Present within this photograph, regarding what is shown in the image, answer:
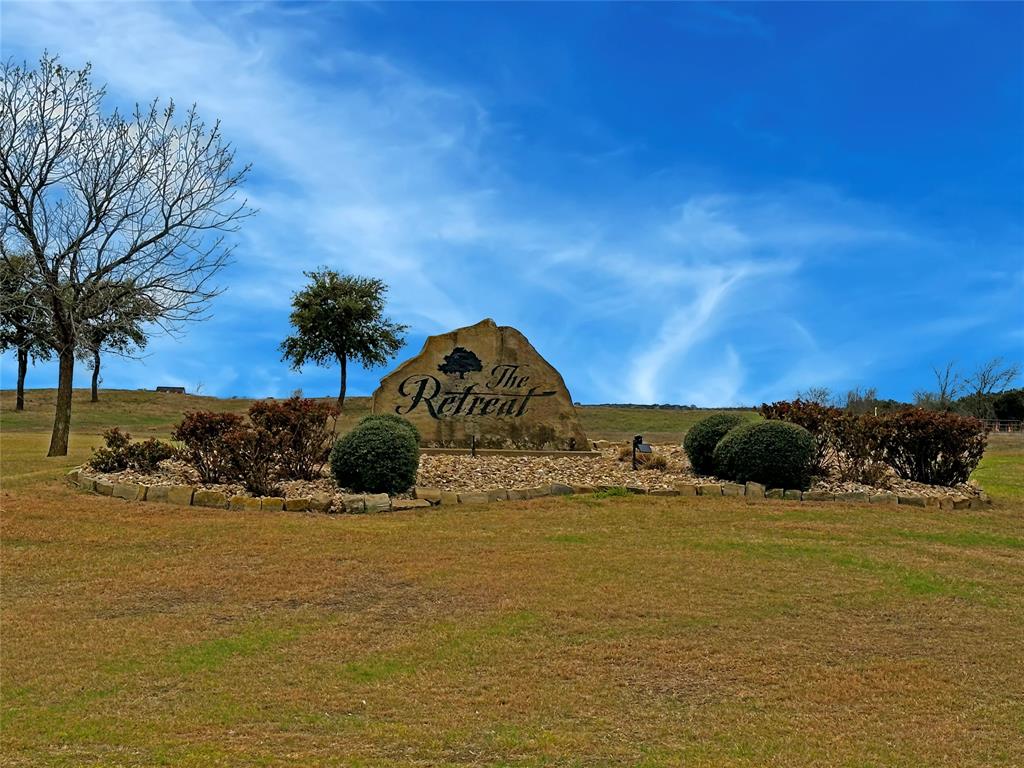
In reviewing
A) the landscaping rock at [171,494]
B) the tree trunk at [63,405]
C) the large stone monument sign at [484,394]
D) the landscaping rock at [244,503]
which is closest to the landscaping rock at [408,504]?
the landscaping rock at [244,503]

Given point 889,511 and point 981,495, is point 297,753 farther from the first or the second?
point 981,495

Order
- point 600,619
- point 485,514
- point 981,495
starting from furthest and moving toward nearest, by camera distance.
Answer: point 981,495 → point 485,514 → point 600,619

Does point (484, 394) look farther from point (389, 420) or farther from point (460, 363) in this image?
point (389, 420)

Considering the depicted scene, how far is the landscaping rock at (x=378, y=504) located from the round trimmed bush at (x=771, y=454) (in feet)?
19.1

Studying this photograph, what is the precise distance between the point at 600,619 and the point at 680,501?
22.0 feet

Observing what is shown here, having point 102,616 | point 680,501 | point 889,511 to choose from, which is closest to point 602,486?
point 680,501

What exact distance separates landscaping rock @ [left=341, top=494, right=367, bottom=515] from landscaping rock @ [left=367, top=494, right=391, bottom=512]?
0.24ft

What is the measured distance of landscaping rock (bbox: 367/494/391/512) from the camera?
43.5ft

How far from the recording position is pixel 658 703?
19.7 ft

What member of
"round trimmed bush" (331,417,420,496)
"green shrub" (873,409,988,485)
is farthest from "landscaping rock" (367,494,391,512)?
"green shrub" (873,409,988,485)

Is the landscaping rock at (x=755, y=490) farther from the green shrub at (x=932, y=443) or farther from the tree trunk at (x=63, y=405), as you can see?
the tree trunk at (x=63, y=405)

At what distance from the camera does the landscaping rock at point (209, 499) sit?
13.4 meters

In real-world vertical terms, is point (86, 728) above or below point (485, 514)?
below

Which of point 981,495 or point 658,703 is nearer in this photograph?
point 658,703
